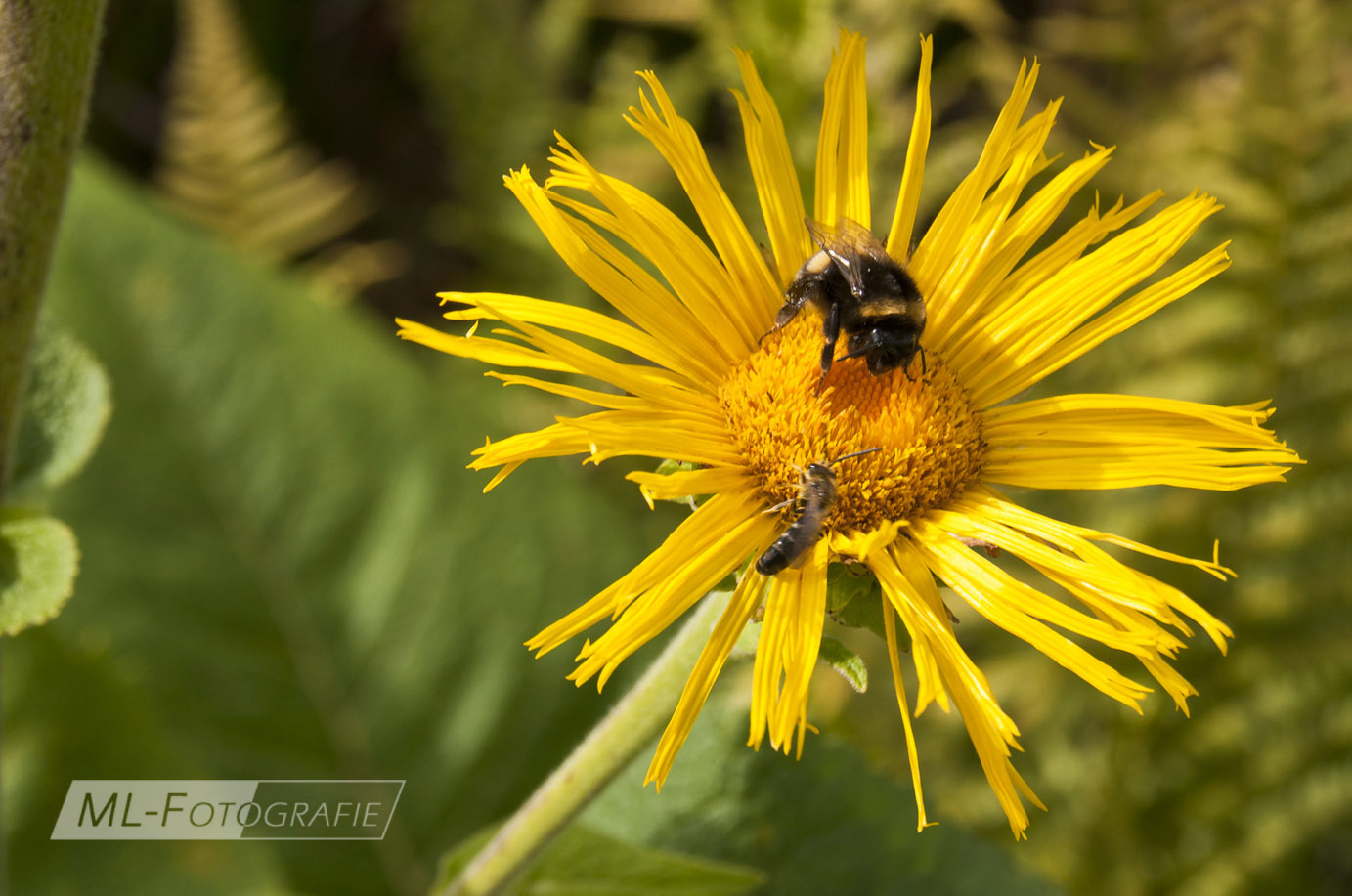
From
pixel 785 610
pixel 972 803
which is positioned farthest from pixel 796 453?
pixel 972 803

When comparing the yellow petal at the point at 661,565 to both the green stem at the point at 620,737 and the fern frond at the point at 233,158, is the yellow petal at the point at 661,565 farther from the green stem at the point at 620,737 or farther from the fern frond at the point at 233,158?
the fern frond at the point at 233,158

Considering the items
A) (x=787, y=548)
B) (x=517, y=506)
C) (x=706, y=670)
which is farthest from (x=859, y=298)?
(x=517, y=506)

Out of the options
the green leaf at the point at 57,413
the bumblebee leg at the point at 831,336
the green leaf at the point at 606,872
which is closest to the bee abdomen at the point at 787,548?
the bumblebee leg at the point at 831,336

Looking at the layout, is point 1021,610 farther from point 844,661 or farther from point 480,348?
point 480,348

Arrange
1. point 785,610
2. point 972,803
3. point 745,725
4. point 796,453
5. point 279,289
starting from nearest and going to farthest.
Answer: point 785,610 → point 796,453 → point 745,725 → point 279,289 → point 972,803

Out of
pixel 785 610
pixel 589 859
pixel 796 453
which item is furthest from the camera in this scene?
pixel 589 859

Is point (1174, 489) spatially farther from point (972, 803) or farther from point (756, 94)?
point (756, 94)
